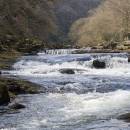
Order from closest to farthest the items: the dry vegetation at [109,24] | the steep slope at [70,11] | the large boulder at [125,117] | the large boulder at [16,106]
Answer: the large boulder at [125,117] < the large boulder at [16,106] < the dry vegetation at [109,24] < the steep slope at [70,11]

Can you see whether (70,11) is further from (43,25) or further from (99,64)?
(99,64)

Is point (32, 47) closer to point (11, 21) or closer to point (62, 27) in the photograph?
point (11, 21)

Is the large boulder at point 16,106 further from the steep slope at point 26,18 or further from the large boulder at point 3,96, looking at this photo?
the steep slope at point 26,18

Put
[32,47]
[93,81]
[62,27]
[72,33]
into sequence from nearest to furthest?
[93,81]
[32,47]
[72,33]
[62,27]

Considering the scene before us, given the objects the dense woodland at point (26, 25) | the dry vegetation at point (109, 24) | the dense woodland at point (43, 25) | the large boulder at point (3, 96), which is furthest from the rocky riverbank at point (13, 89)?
the dry vegetation at point (109, 24)

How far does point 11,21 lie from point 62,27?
4599cm

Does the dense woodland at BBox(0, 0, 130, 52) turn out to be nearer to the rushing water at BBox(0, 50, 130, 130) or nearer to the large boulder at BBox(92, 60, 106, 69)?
the large boulder at BBox(92, 60, 106, 69)

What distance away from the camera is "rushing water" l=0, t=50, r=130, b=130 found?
1409 centimetres

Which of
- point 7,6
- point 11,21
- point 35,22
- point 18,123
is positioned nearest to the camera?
point 18,123

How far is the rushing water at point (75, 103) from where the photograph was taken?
14.1m

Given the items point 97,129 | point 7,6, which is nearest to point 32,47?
point 7,6

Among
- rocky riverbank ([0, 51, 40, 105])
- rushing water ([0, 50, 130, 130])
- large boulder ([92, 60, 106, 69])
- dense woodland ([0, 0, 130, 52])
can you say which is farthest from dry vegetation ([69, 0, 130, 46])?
rocky riverbank ([0, 51, 40, 105])

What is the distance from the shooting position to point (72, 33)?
97.2 meters

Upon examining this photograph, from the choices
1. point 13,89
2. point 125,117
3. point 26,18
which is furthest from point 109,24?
point 125,117
